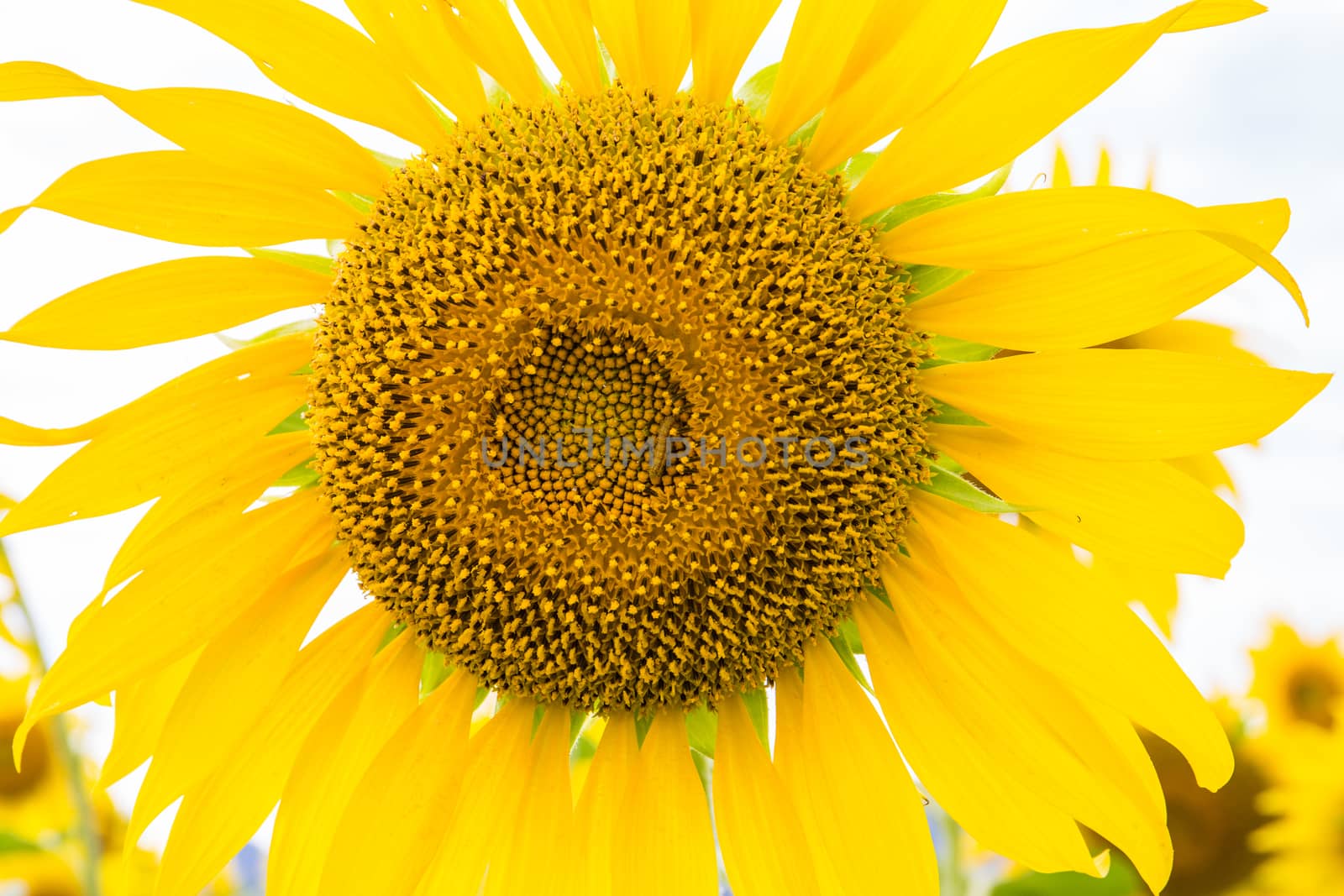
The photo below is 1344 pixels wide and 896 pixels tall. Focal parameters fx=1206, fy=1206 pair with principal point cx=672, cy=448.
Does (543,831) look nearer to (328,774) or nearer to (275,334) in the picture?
(328,774)

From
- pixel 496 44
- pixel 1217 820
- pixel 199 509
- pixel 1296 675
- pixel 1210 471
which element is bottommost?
pixel 1217 820

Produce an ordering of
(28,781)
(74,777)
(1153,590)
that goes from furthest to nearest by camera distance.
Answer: (28,781) → (74,777) → (1153,590)

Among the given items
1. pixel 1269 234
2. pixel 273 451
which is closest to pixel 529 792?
pixel 273 451

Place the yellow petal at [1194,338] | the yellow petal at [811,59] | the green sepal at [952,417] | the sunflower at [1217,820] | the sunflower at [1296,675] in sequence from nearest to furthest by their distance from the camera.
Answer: the yellow petal at [811,59], the green sepal at [952,417], the yellow petal at [1194,338], the sunflower at [1217,820], the sunflower at [1296,675]

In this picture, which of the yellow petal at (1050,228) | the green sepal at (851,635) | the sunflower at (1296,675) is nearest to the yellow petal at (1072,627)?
the green sepal at (851,635)

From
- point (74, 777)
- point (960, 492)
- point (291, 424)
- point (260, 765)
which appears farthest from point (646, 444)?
point (74, 777)

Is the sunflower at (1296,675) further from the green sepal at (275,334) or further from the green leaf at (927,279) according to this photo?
the green sepal at (275,334)
